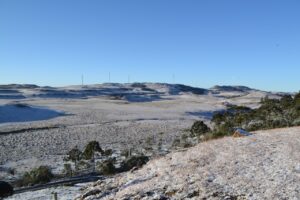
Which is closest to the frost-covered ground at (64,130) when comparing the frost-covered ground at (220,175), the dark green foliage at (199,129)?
the dark green foliage at (199,129)

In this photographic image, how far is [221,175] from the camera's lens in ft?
41.7

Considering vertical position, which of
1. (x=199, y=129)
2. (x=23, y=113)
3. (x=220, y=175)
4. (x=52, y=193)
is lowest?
(x=23, y=113)

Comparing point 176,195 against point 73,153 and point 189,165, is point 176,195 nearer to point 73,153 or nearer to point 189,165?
point 189,165

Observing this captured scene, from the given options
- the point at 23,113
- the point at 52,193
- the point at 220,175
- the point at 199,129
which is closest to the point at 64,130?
the point at 199,129

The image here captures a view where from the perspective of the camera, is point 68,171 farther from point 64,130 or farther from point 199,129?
point 64,130

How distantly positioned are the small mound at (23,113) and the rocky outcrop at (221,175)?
48.3 metres

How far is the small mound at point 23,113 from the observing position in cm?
6245

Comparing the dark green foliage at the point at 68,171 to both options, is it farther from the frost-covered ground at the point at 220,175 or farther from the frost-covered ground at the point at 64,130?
the frost-covered ground at the point at 220,175

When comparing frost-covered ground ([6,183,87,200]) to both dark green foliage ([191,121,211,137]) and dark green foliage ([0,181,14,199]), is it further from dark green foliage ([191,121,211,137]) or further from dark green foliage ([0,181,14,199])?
dark green foliage ([191,121,211,137])

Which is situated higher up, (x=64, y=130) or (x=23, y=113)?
(x=23, y=113)

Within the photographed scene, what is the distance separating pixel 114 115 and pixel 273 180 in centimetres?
5678

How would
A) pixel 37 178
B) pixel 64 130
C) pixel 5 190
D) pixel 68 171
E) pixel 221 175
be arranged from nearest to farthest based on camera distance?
1. pixel 221 175
2. pixel 5 190
3. pixel 37 178
4. pixel 68 171
5. pixel 64 130

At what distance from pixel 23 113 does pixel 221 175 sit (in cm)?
5847

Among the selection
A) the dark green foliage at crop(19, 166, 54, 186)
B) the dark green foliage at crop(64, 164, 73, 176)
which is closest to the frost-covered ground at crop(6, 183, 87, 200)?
the dark green foliage at crop(19, 166, 54, 186)
